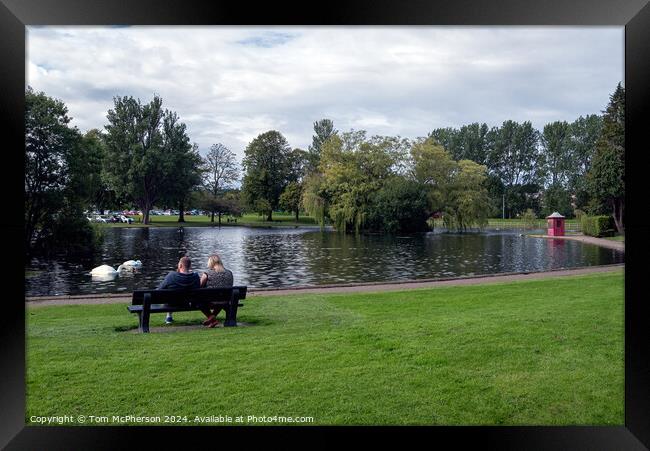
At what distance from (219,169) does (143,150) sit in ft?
3.23

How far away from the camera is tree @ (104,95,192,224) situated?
19.8ft

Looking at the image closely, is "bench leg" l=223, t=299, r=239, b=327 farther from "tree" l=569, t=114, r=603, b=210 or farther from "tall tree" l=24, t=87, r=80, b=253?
"tree" l=569, t=114, r=603, b=210

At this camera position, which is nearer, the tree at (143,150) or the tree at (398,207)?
the tree at (143,150)

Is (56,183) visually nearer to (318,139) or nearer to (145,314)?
(145,314)

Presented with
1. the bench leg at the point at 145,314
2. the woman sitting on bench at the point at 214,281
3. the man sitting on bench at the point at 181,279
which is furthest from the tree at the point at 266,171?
the bench leg at the point at 145,314

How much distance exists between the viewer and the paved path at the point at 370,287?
6414mm

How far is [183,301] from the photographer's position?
514 centimetres

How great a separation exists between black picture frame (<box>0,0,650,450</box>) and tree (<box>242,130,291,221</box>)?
2.57 meters

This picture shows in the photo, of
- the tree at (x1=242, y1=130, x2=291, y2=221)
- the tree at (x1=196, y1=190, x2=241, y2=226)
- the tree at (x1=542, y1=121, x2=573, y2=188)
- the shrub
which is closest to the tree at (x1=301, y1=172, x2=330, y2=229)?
the tree at (x1=242, y1=130, x2=291, y2=221)

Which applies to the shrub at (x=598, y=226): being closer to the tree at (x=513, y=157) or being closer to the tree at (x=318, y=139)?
the tree at (x=513, y=157)

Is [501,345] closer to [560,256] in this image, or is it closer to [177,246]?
[177,246]

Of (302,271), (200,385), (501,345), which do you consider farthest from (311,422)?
(302,271)

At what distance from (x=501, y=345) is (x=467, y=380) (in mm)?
742

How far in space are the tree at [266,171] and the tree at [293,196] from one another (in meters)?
0.07
